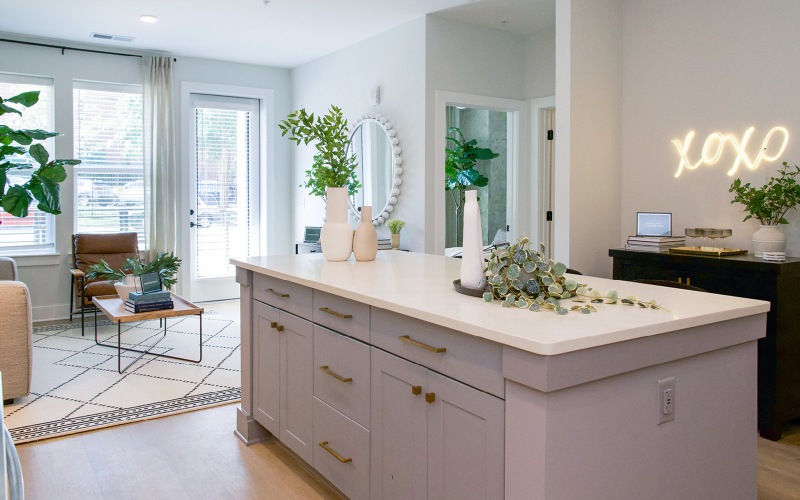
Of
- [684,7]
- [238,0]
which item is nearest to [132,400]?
[238,0]

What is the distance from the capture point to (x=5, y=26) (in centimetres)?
560

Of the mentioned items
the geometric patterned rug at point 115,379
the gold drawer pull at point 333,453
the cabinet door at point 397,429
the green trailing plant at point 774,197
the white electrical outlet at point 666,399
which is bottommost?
the geometric patterned rug at point 115,379

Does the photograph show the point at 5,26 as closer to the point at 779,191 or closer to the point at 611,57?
the point at 611,57

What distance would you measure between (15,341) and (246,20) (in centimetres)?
316

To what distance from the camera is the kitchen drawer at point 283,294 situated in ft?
8.32

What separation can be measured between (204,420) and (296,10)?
326cm

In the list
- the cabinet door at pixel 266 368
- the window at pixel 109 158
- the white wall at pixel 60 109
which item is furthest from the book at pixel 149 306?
the window at pixel 109 158

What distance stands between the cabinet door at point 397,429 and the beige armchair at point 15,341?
2.46 metres

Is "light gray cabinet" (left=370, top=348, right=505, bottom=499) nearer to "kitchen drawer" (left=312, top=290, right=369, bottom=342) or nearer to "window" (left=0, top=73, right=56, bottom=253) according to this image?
"kitchen drawer" (left=312, top=290, right=369, bottom=342)

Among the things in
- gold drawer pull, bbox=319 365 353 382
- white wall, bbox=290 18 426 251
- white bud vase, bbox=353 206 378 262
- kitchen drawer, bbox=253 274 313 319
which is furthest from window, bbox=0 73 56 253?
gold drawer pull, bbox=319 365 353 382

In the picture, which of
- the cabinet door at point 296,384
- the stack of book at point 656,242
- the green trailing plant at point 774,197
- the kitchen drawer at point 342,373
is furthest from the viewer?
the stack of book at point 656,242

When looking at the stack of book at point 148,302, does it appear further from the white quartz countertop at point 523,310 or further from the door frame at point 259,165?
the door frame at point 259,165

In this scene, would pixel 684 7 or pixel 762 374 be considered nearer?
pixel 762 374

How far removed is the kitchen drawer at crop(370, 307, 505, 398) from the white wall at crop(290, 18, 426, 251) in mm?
3246
